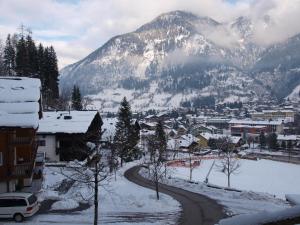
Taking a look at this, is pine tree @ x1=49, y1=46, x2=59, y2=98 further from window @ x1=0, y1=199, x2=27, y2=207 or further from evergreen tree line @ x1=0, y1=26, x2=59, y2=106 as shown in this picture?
window @ x1=0, y1=199, x2=27, y2=207

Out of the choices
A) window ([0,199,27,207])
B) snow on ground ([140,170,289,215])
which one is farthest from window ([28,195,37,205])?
snow on ground ([140,170,289,215])

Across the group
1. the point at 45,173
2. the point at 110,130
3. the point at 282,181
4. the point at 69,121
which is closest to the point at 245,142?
the point at 282,181

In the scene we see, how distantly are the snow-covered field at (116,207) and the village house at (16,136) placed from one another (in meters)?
3.81

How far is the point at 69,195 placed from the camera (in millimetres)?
41219

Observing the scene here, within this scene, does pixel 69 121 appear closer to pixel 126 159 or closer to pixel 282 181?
pixel 126 159

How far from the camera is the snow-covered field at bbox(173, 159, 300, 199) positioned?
255 ft

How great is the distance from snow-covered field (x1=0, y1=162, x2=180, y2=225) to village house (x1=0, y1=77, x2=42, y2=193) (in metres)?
3.81

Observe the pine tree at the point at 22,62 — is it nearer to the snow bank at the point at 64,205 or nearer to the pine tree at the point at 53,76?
the pine tree at the point at 53,76

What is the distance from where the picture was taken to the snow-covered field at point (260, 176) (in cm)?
7762

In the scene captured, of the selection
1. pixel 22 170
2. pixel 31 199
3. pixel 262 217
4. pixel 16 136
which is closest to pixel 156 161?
pixel 22 170

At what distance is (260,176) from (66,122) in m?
49.6

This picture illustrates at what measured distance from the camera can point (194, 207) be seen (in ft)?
130

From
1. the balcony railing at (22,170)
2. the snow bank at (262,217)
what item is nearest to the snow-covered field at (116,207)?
the balcony railing at (22,170)

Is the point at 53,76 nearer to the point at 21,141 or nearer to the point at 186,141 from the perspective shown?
the point at 186,141
